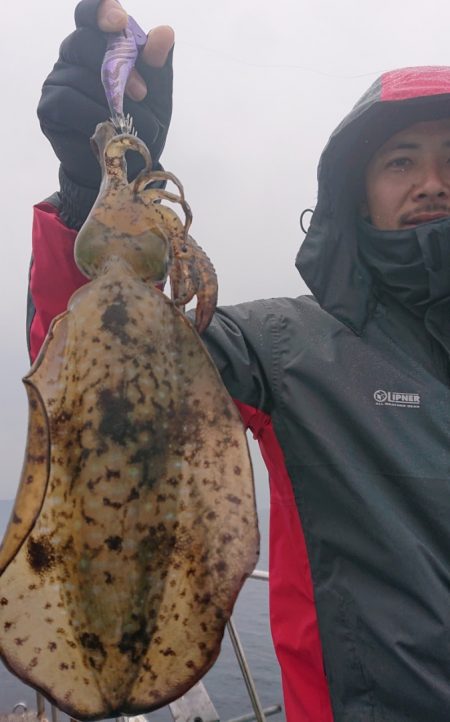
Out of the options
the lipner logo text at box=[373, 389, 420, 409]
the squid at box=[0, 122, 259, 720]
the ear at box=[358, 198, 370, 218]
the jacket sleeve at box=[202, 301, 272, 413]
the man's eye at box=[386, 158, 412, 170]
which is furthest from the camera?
the ear at box=[358, 198, 370, 218]

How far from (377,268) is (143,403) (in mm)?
1768

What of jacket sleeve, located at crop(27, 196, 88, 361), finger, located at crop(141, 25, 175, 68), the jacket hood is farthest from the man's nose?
jacket sleeve, located at crop(27, 196, 88, 361)

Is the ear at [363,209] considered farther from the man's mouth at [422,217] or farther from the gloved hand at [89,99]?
the gloved hand at [89,99]

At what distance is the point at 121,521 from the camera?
1.42m

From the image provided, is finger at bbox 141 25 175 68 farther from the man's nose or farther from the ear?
the ear

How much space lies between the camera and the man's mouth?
9.18ft

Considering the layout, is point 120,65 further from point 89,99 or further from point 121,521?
point 121,521

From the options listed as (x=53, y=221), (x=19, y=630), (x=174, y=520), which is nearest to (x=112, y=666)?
(x=19, y=630)

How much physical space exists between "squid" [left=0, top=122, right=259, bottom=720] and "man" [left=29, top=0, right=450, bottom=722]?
86 cm

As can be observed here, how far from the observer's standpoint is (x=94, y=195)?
2.44 meters

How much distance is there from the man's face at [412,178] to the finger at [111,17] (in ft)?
4.62

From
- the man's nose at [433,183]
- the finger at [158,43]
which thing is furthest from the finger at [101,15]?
the man's nose at [433,183]

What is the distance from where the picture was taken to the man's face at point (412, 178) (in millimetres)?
2799

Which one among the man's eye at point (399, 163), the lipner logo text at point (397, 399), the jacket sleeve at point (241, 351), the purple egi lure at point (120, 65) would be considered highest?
the purple egi lure at point (120, 65)
